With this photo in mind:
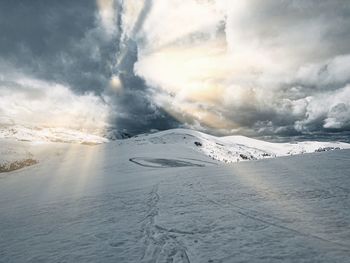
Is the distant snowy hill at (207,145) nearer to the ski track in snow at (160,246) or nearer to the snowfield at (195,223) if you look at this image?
the snowfield at (195,223)

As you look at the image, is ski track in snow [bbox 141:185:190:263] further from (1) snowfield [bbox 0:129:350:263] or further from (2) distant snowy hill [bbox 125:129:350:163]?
(2) distant snowy hill [bbox 125:129:350:163]

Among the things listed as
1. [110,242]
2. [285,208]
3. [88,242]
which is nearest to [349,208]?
[285,208]

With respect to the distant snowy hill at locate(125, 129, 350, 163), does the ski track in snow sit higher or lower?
lower

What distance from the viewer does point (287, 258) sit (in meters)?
3.95

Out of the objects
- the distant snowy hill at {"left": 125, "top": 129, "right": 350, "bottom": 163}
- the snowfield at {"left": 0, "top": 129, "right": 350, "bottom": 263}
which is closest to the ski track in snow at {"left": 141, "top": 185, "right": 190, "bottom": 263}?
the snowfield at {"left": 0, "top": 129, "right": 350, "bottom": 263}

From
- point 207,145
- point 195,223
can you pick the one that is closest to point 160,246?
point 195,223

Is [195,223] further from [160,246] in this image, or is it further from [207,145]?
[207,145]

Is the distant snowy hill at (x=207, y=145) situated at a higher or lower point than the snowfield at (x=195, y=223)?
higher

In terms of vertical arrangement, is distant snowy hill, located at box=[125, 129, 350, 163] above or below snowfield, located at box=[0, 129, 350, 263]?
above

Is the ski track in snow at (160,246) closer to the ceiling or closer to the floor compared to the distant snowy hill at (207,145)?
closer to the floor

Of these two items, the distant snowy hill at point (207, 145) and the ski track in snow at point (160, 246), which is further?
the distant snowy hill at point (207, 145)

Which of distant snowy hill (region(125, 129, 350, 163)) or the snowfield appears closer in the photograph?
the snowfield

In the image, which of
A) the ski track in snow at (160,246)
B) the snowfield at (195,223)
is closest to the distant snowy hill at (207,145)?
the snowfield at (195,223)

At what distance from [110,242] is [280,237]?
293 cm
